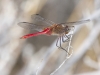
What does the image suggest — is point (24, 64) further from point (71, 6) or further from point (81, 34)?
point (71, 6)

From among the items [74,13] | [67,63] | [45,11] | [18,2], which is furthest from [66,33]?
[45,11]

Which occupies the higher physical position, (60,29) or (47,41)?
(47,41)

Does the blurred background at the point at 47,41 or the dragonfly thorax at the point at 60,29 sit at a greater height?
the blurred background at the point at 47,41

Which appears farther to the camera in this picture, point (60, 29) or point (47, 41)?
point (47, 41)

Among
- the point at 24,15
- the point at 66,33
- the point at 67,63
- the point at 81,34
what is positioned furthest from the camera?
the point at 81,34

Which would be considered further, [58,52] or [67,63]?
[58,52]

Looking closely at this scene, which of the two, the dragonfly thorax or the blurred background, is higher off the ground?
the blurred background

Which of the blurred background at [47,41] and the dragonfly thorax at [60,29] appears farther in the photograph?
the blurred background at [47,41]

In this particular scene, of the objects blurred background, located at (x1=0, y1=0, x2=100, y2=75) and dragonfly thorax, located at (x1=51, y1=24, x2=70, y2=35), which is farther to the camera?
blurred background, located at (x1=0, y1=0, x2=100, y2=75)
